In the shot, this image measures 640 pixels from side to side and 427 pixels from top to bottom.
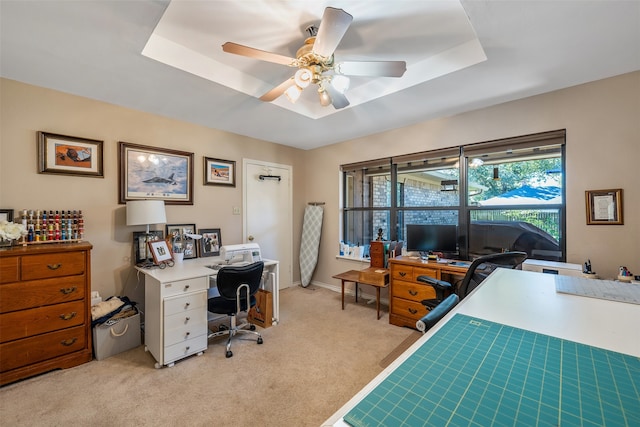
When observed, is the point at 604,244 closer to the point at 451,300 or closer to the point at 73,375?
the point at 451,300

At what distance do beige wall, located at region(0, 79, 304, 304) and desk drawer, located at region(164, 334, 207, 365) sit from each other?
1.07m

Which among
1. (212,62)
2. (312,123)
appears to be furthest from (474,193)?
(212,62)

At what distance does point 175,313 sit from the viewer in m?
2.28

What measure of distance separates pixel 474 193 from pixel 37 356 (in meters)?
4.41

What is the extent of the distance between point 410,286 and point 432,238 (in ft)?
2.22

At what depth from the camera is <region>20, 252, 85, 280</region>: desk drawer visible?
6.69 ft

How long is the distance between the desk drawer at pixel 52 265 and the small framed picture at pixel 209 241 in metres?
1.24

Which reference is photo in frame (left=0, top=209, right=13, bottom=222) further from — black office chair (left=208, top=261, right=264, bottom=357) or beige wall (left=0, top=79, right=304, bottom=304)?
black office chair (left=208, top=261, right=264, bottom=357)

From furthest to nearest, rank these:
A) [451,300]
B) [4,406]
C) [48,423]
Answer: [4,406] < [48,423] < [451,300]

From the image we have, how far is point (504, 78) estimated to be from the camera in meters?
2.30

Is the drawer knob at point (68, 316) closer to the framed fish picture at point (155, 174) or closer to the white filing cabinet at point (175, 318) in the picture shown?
the white filing cabinet at point (175, 318)

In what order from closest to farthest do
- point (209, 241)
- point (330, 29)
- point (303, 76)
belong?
point (330, 29) < point (303, 76) < point (209, 241)

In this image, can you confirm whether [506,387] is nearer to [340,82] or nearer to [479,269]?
[479,269]

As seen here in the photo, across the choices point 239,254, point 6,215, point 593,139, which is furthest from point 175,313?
point 593,139
